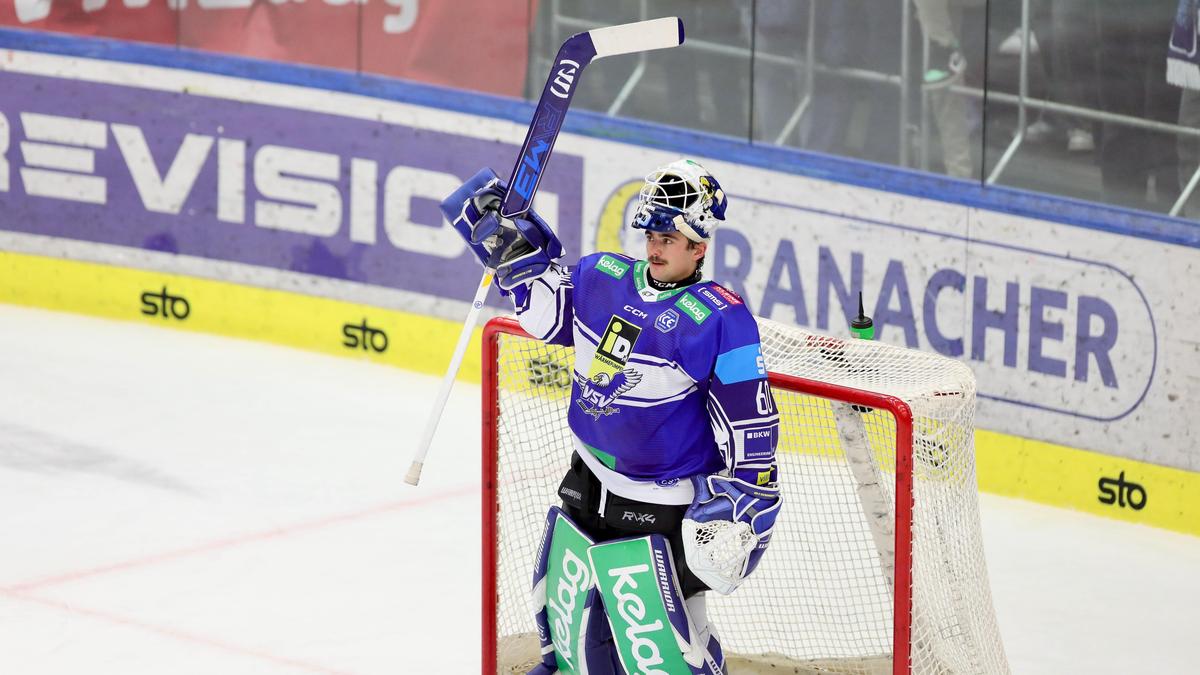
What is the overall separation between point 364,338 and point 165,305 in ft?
3.80

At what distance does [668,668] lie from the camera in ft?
13.5

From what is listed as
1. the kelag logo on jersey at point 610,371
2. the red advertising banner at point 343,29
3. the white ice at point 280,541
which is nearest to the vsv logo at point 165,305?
the white ice at point 280,541

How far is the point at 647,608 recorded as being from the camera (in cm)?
411

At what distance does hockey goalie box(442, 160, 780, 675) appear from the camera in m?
3.99

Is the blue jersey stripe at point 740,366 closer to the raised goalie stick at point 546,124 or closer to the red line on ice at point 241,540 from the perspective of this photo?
the raised goalie stick at point 546,124

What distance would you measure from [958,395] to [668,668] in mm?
985

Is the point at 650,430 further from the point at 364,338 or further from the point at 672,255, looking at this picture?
the point at 364,338

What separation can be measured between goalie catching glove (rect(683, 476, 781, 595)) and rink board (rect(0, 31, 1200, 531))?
320cm

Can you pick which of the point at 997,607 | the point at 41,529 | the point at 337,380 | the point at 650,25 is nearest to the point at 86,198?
the point at 337,380

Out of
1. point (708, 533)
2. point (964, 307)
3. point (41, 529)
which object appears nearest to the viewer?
point (708, 533)

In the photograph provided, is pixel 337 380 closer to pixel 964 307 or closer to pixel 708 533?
pixel 964 307

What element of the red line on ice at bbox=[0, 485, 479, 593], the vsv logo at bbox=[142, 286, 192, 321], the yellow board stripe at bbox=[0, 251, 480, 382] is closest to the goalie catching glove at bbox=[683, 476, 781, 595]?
the red line on ice at bbox=[0, 485, 479, 593]

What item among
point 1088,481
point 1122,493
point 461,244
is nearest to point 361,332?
point 461,244

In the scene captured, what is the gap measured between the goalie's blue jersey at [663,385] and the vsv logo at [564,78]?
0.39 m
